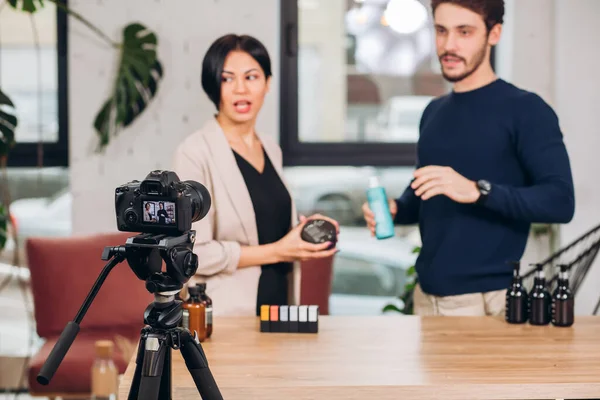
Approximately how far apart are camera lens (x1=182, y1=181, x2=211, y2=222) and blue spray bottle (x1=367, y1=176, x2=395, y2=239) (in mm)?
748

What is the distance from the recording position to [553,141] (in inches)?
89.3

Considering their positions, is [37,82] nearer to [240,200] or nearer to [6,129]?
[6,129]

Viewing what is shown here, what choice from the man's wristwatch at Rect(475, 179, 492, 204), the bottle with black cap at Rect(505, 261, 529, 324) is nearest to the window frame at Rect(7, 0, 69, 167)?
the man's wristwatch at Rect(475, 179, 492, 204)

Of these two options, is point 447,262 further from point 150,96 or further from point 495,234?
point 150,96

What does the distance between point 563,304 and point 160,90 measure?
85.9 inches

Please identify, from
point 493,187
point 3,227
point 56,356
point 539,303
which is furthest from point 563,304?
point 3,227

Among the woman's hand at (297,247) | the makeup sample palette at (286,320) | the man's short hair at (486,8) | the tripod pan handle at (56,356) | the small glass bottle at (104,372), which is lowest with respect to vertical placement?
the small glass bottle at (104,372)

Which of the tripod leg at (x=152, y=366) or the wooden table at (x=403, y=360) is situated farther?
the wooden table at (x=403, y=360)

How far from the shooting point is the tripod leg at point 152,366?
1.42 metres

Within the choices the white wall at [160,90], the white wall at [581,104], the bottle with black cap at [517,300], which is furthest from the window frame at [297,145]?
the bottle with black cap at [517,300]

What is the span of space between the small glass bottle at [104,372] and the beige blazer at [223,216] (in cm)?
95

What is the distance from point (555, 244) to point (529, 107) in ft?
4.94

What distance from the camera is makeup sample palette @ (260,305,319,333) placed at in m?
2.12

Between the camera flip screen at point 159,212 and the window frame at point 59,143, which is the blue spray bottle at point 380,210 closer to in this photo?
the camera flip screen at point 159,212
